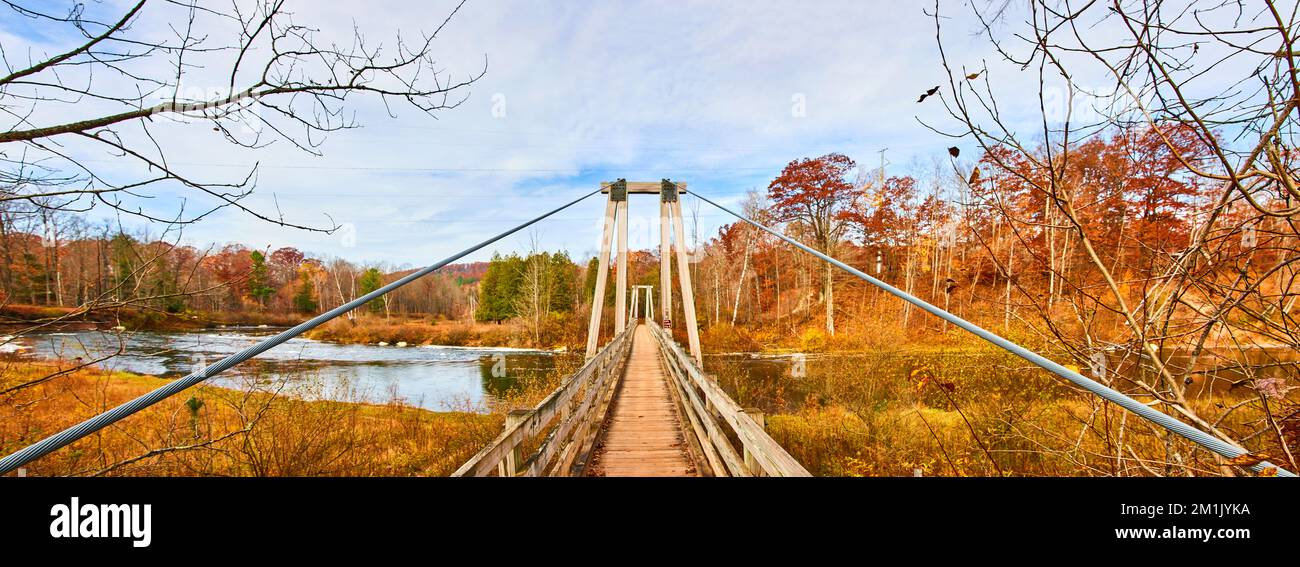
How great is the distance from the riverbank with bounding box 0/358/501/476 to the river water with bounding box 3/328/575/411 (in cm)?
116

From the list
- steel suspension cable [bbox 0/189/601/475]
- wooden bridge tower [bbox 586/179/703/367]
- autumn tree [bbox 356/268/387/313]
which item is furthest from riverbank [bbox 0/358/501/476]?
autumn tree [bbox 356/268/387/313]

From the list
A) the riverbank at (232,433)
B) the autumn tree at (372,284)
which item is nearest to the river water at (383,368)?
the riverbank at (232,433)

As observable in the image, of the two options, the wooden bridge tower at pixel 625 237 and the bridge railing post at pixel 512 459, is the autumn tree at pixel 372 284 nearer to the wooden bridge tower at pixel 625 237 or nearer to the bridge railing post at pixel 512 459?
the wooden bridge tower at pixel 625 237

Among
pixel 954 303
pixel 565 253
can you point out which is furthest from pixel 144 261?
pixel 565 253

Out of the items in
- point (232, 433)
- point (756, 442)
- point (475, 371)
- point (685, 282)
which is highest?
point (685, 282)

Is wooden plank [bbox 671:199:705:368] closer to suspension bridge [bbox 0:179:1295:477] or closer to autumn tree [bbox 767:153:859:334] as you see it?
suspension bridge [bbox 0:179:1295:477]

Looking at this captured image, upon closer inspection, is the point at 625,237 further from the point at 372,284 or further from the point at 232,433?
the point at 372,284

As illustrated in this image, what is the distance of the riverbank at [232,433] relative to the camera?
2957 millimetres

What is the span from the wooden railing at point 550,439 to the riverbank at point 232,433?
132cm

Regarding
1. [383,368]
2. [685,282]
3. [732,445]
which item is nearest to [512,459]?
[732,445]

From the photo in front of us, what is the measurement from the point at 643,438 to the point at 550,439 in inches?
66.6

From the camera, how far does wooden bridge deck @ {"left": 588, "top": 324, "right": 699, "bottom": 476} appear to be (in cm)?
331

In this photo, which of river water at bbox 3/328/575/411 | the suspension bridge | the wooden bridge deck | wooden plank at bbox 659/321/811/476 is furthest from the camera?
river water at bbox 3/328/575/411

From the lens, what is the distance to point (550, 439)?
101 inches
